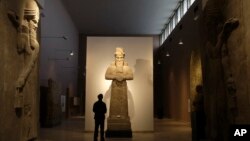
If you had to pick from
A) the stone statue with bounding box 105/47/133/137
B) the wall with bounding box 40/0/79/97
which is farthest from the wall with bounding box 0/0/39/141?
the wall with bounding box 40/0/79/97

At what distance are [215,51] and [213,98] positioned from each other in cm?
126

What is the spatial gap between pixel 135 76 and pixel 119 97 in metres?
2.10

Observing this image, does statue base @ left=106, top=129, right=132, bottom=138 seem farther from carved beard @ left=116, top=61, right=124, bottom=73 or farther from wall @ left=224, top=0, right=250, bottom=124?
wall @ left=224, top=0, right=250, bottom=124

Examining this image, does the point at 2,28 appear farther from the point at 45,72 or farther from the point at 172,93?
the point at 172,93

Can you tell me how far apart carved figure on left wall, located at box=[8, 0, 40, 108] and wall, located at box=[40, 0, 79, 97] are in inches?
402

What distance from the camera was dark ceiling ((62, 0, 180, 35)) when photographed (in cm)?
2456

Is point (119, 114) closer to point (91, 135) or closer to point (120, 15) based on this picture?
point (91, 135)

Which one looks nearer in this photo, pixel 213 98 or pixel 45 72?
pixel 213 98

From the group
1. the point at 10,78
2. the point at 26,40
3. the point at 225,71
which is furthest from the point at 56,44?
the point at 225,71

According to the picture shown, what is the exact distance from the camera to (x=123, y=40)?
55.3 ft

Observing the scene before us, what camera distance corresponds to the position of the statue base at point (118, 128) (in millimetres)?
13977

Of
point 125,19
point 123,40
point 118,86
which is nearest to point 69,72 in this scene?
point 125,19

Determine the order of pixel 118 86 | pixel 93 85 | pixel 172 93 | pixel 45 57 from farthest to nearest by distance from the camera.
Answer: pixel 172 93 → pixel 45 57 → pixel 93 85 → pixel 118 86

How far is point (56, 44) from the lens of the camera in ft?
78.1
